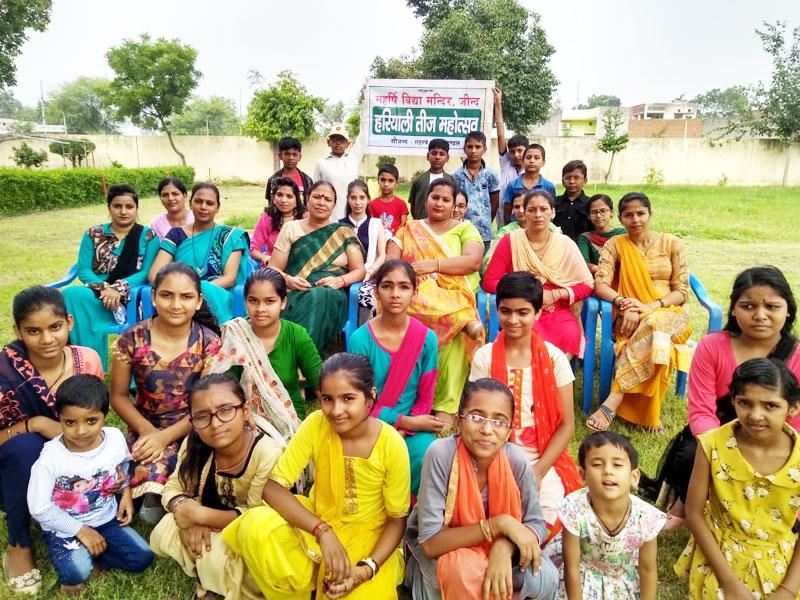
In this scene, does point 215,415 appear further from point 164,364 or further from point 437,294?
point 437,294

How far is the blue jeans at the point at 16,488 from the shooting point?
104 inches

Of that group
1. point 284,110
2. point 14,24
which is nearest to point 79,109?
point 284,110

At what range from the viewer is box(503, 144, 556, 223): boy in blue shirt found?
221 inches

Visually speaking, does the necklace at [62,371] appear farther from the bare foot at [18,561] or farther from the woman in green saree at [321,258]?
the woman in green saree at [321,258]

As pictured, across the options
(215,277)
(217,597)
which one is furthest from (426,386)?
(215,277)

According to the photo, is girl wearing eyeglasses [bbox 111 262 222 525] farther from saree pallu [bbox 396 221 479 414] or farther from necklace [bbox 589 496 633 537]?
necklace [bbox 589 496 633 537]

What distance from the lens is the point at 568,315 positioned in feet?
13.6

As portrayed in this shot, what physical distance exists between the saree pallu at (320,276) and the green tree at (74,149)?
25908 millimetres

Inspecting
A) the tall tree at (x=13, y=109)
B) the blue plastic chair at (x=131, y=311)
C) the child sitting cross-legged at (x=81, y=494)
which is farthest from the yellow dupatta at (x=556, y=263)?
the tall tree at (x=13, y=109)

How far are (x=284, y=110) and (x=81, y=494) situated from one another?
22.2 metres

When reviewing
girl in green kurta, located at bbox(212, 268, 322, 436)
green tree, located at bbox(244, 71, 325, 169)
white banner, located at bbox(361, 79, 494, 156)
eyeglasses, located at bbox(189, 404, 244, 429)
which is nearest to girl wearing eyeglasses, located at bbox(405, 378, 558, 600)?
eyeglasses, located at bbox(189, 404, 244, 429)

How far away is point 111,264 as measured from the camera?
466cm

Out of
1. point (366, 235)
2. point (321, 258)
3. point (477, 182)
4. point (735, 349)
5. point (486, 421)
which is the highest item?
point (477, 182)

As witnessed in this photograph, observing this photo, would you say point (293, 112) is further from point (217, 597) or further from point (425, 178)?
point (217, 597)
